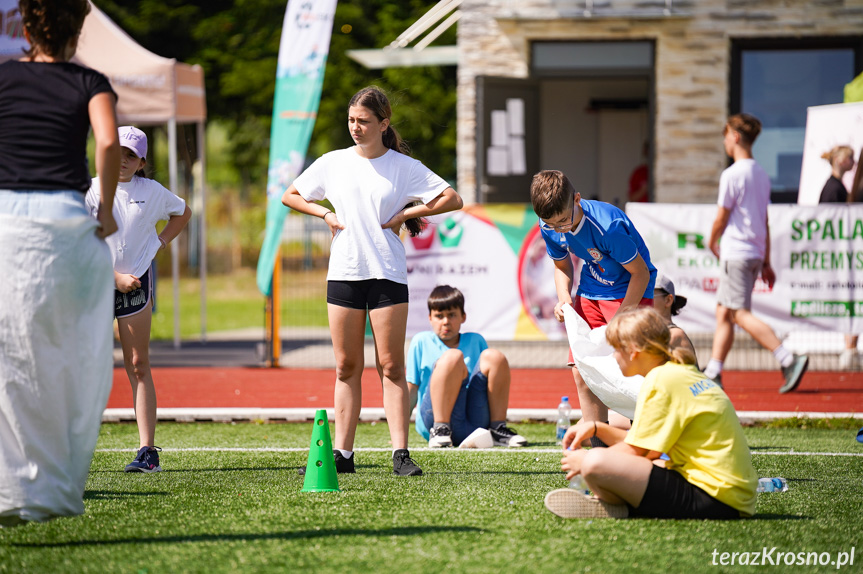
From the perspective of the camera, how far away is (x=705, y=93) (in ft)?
45.6

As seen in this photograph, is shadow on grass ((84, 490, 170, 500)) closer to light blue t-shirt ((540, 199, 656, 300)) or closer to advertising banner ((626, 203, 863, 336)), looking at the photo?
light blue t-shirt ((540, 199, 656, 300))

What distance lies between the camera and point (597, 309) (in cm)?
543

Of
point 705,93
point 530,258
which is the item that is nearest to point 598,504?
point 530,258

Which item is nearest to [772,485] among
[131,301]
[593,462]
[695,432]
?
[695,432]

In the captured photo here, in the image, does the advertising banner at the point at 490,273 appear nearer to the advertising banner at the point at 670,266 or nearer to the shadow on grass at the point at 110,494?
the advertising banner at the point at 670,266

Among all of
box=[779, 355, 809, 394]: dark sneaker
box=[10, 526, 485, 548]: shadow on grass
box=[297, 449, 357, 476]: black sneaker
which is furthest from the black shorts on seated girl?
box=[779, 355, 809, 394]: dark sneaker

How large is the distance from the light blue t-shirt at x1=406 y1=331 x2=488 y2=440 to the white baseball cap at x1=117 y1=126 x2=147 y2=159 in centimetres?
215

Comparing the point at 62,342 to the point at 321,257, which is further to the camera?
the point at 321,257

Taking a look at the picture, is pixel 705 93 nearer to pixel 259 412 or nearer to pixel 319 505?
pixel 259 412

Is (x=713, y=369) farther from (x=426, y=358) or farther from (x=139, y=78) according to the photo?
(x=139, y=78)

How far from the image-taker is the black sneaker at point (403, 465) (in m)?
5.40

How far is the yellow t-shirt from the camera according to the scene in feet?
13.1

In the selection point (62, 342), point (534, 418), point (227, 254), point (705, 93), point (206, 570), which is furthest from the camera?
point (227, 254)

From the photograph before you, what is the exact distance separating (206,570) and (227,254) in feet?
94.9
